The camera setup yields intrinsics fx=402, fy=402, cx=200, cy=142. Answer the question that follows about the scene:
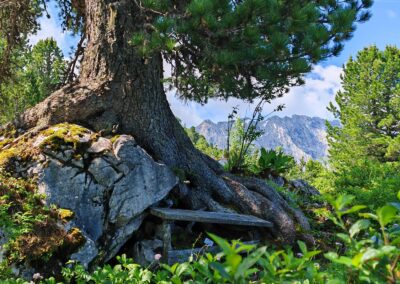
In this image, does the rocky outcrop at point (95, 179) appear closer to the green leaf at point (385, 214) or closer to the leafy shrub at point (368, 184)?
the leafy shrub at point (368, 184)

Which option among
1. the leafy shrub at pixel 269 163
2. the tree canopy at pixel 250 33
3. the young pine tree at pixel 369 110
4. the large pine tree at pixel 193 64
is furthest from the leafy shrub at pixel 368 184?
the young pine tree at pixel 369 110

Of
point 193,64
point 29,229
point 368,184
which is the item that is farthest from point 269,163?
point 29,229

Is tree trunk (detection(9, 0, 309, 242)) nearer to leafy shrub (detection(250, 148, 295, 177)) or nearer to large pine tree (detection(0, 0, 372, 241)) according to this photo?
large pine tree (detection(0, 0, 372, 241))

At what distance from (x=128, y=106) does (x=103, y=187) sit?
5.90 ft

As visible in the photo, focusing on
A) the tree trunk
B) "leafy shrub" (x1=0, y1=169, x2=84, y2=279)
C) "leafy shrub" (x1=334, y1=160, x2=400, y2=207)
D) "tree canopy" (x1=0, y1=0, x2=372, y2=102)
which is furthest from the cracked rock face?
"leafy shrub" (x1=334, y1=160, x2=400, y2=207)

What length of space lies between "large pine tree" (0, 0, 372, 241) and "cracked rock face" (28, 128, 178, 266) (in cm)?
89

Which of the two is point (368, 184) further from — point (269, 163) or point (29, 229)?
point (29, 229)

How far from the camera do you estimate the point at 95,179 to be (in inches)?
220

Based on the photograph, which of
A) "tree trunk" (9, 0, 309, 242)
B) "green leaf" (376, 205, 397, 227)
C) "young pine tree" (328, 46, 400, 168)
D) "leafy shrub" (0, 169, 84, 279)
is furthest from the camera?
"young pine tree" (328, 46, 400, 168)

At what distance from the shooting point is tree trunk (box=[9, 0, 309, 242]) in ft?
22.2

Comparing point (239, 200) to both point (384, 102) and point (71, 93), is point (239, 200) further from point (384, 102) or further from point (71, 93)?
point (384, 102)

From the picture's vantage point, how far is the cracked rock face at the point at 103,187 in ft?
17.3

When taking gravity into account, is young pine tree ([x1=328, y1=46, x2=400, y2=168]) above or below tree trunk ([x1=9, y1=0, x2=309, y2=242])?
above

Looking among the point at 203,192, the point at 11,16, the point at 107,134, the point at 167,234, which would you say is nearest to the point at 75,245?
the point at 167,234
